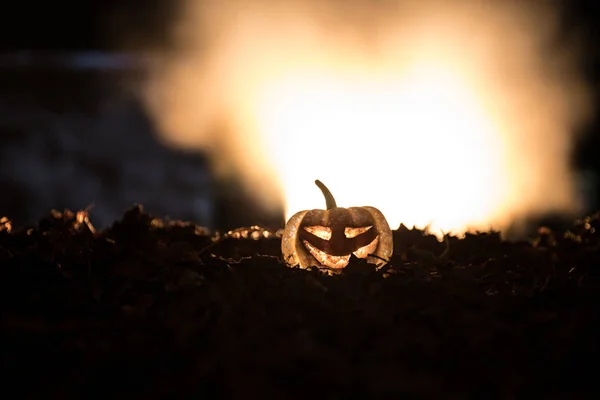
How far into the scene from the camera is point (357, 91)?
959cm

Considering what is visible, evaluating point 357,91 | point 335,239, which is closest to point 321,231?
point 335,239

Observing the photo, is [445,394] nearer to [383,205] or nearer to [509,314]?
[509,314]

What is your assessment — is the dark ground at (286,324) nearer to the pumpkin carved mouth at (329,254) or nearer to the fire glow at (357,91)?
the pumpkin carved mouth at (329,254)

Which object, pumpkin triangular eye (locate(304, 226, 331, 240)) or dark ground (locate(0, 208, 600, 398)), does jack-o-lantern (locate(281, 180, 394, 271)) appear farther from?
dark ground (locate(0, 208, 600, 398))

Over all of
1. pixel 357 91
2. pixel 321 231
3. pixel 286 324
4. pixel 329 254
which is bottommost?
pixel 286 324

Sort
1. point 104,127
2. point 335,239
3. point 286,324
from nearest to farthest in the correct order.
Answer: point 286,324 → point 335,239 → point 104,127

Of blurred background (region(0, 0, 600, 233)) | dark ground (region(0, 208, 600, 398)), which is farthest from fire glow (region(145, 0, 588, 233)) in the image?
dark ground (region(0, 208, 600, 398))

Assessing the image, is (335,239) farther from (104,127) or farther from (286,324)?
(104,127)

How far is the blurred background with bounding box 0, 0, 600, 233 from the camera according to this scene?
30.4ft

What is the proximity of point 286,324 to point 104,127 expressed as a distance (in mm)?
8048

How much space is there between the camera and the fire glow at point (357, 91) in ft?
30.3

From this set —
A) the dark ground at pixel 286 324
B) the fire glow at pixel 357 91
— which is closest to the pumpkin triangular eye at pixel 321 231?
the dark ground at pixel 286 324

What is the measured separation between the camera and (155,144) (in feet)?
31.4

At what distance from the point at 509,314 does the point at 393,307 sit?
1.67 ft
